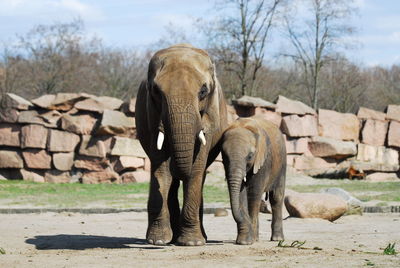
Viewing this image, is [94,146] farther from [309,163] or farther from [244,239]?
[244,239]

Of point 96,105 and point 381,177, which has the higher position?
point 96,105

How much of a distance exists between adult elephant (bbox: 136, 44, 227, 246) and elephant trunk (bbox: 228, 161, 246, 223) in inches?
14.7

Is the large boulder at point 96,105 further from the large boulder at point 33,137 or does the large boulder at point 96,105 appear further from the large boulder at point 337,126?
the large boulder at point 337,126

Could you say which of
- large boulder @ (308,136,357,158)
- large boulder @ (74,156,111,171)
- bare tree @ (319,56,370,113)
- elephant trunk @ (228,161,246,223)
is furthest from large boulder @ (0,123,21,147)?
bare tree @ (319,56,370,113)

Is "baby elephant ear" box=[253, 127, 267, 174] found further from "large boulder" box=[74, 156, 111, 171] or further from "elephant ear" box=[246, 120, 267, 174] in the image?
"large boulder" box=[74, 156, 111, 171]

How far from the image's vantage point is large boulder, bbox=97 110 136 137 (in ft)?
86.4

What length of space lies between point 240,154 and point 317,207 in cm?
521

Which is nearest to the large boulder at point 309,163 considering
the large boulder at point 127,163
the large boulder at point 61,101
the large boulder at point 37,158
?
the large boulder at point 127,163

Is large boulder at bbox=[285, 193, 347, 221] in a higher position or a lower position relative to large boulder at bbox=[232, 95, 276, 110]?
lower

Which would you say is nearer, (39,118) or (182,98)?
(182,98)

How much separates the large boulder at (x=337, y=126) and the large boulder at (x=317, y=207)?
15.0 meters

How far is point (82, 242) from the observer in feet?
37.1

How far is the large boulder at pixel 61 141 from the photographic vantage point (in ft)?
87.1

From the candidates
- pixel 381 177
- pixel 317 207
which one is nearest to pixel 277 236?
pixel 317 207
